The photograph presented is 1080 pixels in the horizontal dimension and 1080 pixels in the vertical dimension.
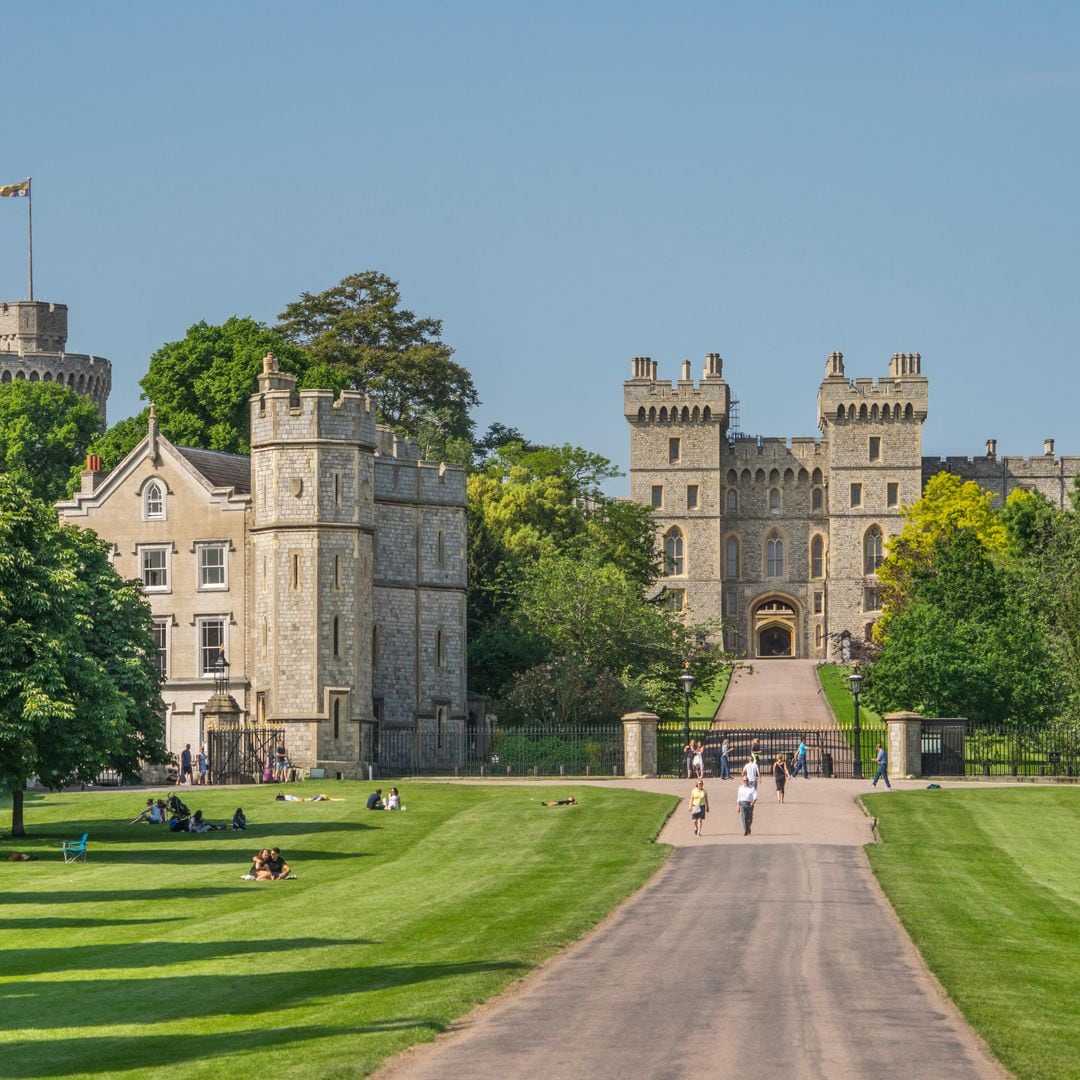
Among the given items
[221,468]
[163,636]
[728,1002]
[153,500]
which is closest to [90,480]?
[153,500]

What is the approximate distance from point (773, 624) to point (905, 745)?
72151mm

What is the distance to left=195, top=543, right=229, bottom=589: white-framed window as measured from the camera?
6800 cm

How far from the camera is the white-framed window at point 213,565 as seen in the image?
6800 centimetres

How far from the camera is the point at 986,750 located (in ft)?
207

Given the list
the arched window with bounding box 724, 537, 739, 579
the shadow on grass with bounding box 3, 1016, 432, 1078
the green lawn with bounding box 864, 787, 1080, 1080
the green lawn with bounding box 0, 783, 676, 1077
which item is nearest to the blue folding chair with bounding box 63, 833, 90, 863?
the green lawn with bounding box 0, 783, 676, 1077

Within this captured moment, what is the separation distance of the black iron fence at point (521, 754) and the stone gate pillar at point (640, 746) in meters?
0.80

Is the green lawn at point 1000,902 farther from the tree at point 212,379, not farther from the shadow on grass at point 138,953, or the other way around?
the tree at point 212,379

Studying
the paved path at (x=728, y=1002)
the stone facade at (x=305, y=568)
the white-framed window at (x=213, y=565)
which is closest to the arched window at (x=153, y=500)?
the stone facade at (x=305, y=568)

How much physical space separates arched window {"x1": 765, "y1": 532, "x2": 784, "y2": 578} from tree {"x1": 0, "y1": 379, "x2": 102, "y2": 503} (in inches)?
1775

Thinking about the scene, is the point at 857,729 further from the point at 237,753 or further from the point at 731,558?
the point at 731,558

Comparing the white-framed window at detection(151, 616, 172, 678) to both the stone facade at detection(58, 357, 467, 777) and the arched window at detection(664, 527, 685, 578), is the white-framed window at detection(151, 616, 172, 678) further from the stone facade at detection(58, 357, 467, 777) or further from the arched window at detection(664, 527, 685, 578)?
the arched window at detection(664, 527, 685, 578)

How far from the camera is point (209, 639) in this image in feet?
224

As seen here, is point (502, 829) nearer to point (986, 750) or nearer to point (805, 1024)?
point (986, 750)

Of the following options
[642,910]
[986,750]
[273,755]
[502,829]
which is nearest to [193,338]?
[273,755]
